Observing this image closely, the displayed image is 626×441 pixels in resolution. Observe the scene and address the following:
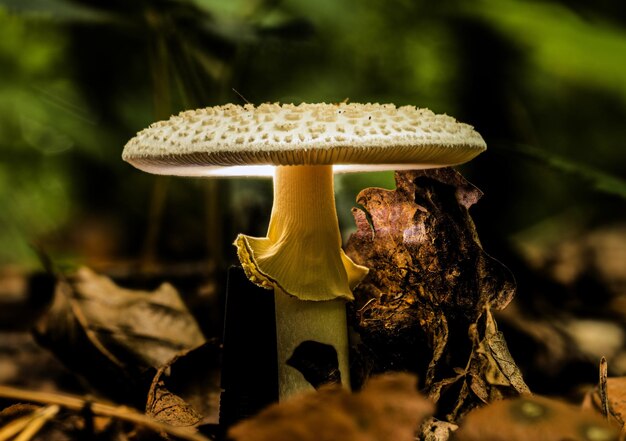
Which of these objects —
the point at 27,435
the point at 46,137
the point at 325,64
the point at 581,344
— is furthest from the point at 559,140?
the point at 27,435

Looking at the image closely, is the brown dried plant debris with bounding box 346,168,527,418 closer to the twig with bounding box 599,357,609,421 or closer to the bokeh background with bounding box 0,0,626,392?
the twig with bounding box 599,357,609,421

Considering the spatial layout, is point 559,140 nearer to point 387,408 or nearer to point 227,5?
point 227,5

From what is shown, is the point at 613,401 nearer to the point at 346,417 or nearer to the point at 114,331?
the point at 346,417

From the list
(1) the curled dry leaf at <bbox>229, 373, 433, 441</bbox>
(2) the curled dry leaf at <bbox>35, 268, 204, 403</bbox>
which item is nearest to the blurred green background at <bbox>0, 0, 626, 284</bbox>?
(2) the curled dry leaf at <bbox>35, 268, 204, 403</bbox>

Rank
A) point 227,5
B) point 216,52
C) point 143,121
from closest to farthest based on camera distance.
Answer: point 216,52 < point 227,5 < point 143,121

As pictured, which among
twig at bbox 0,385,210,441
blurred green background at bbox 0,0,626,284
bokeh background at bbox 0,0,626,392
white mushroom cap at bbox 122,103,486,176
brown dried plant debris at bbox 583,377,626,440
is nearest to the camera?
twig at bbox 0,385,210,441

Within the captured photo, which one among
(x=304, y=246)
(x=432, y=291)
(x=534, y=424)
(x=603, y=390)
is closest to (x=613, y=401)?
(x=603, y=390)

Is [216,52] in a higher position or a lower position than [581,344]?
higher
